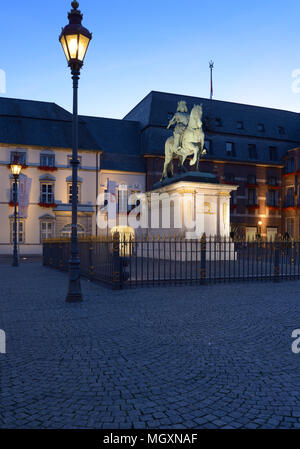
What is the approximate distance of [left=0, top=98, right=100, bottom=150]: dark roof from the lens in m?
33.3

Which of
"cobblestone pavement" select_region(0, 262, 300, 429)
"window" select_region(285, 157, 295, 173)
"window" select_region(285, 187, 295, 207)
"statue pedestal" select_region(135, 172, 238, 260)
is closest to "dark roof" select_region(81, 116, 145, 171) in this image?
"statue pedestal" select_region(135, 172, 238, 260)

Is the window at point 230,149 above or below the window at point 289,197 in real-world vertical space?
above

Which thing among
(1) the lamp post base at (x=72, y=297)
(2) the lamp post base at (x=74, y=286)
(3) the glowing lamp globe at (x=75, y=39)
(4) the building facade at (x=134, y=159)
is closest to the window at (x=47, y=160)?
(4) the building facade at (x=134, y=159)

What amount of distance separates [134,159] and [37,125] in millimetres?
10072

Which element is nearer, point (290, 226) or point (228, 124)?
point (228, 124)

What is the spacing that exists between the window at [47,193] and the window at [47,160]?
1809 millimetres

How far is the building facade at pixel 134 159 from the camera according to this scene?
33344 mm

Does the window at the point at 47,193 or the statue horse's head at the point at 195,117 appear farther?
the window at the point at 47,193

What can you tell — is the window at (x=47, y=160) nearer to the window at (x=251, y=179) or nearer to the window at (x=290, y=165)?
the window at (x=251, y=179)

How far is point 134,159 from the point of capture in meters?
37.5

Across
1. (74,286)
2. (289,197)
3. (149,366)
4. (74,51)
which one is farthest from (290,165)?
(149,366)

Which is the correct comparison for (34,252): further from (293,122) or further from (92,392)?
(293,122)

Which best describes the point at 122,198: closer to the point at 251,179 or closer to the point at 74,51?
the point at 251,179

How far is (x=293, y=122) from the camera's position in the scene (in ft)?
149
